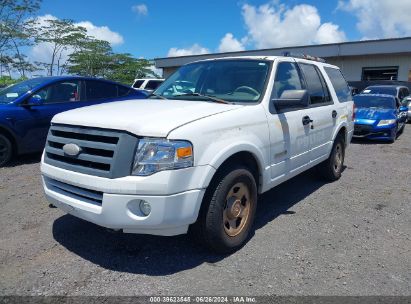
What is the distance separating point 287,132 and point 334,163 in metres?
2.32

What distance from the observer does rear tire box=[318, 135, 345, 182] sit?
6.11 metres

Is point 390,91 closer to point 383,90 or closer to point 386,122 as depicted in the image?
point 383,90

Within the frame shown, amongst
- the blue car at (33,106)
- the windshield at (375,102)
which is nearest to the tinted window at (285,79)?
the blue car at (33,106)

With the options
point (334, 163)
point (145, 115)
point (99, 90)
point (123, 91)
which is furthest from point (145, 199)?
point (123, 91)

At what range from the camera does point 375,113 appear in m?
11.2

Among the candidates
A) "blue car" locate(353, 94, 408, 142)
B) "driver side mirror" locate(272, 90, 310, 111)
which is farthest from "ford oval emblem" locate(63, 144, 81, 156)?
"blue car" locate(353, 94, 408, 142)

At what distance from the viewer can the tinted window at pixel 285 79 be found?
14.1 feet

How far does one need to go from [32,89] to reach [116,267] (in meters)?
5.04

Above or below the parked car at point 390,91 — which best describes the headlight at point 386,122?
below

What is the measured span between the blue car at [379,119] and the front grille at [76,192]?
9.58 meters

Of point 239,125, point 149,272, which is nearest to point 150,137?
point 239,125

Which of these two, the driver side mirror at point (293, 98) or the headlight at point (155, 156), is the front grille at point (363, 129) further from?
the headlight at point (155, 156)

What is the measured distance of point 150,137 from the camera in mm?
2979

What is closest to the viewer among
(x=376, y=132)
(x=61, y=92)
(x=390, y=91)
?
(x=61, y=92)
